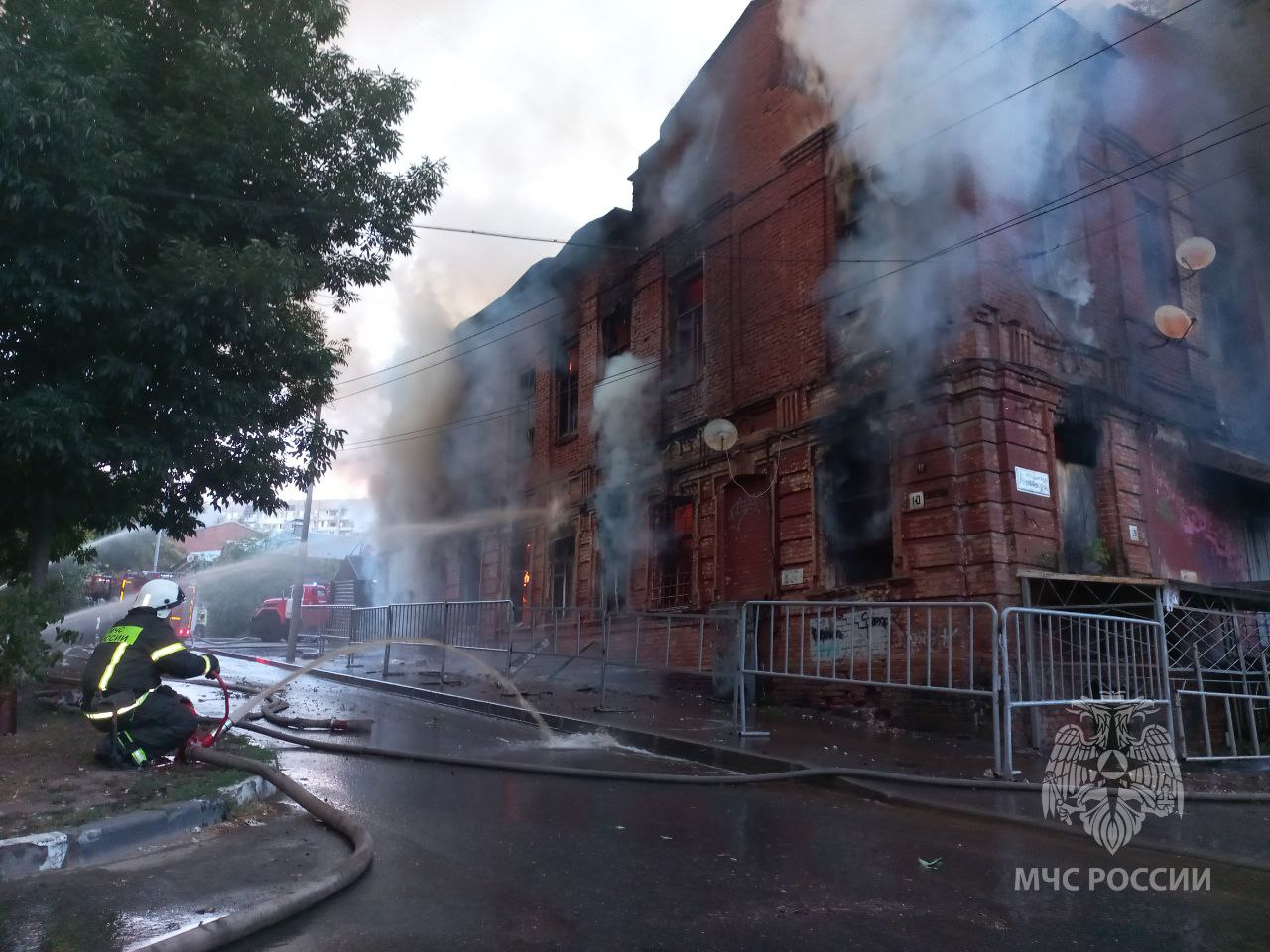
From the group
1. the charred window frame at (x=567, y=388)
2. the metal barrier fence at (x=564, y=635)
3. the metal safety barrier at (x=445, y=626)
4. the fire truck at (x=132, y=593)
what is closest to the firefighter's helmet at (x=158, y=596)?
→ the metal safety barrier at (x=445, y=626)

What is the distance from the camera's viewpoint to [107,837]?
384cm

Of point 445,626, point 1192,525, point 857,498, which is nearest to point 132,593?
point 445,626

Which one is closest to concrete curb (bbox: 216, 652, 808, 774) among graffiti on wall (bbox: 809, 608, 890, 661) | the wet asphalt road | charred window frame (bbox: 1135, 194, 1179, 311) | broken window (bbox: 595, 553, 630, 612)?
the wet asphalt road

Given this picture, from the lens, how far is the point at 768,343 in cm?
1241

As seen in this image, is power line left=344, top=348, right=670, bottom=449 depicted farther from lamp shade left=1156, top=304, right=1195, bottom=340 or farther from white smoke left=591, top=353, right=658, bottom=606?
lamp shade left=1156, top=304, right=1195, bottom=340

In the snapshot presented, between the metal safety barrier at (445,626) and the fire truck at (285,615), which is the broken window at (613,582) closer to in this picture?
the metal safety barrier at (445,626)

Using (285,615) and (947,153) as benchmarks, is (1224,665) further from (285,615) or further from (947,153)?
(285,615)

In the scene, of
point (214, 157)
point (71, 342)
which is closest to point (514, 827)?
point (71, 342)

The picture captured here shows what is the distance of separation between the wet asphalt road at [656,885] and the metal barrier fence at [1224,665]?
5.11 meters

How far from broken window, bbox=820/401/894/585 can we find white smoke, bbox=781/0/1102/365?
97cm

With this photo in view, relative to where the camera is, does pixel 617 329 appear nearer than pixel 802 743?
No

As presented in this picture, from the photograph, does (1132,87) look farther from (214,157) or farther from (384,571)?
(384,571)

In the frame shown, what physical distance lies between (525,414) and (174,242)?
12.1m

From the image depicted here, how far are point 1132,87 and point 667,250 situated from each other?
7002 mm
